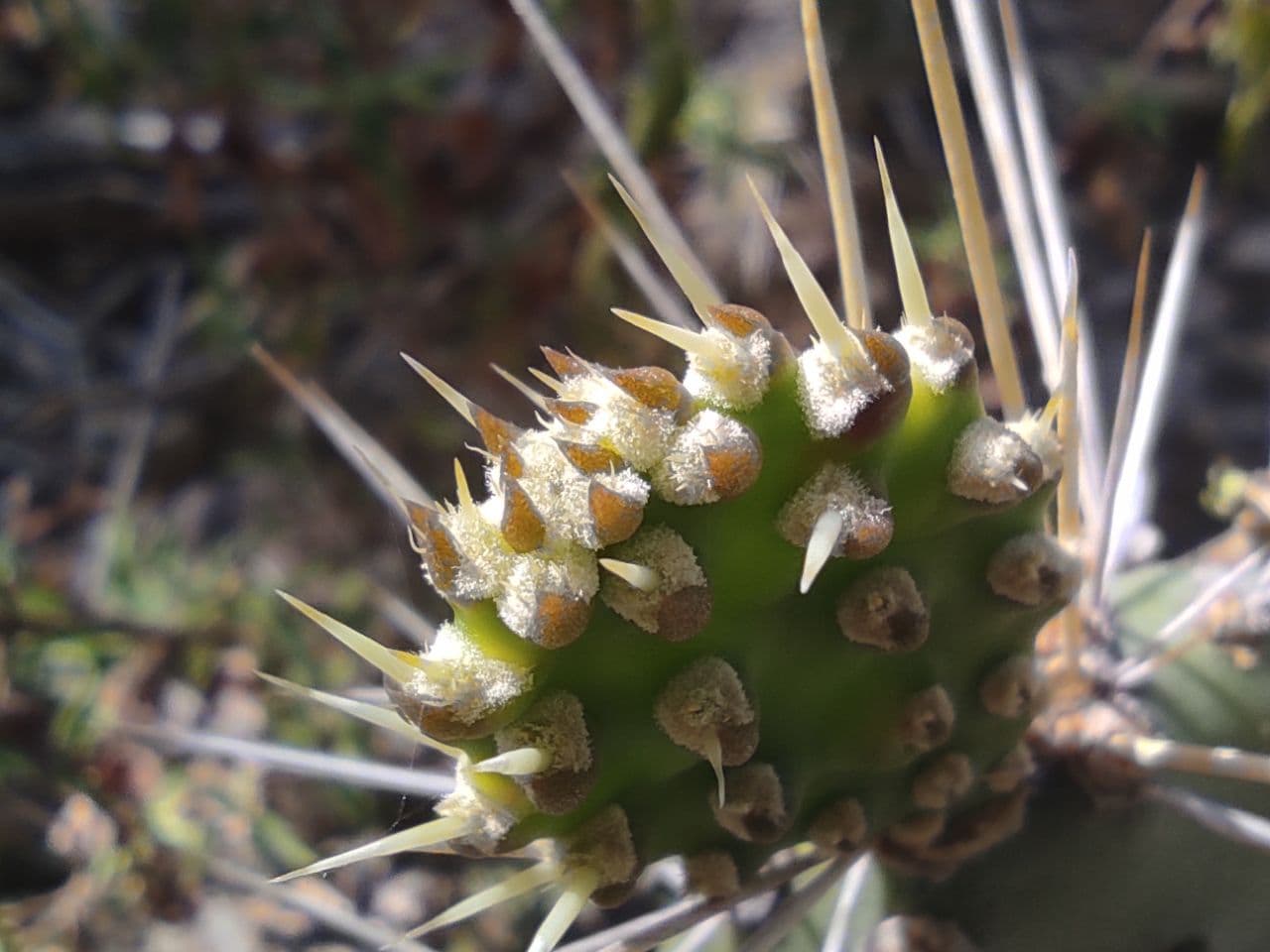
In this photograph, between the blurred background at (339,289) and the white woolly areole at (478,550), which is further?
the blurred background at (339,289)

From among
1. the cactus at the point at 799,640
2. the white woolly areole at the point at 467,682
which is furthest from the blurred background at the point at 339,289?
the white woolly areole at the point at 467,682

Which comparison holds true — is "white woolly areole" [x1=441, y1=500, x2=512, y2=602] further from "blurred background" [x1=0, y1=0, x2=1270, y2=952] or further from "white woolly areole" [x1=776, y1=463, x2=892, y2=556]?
"blurred background" [x1=0, y1=0, x2=1270, y2=952]

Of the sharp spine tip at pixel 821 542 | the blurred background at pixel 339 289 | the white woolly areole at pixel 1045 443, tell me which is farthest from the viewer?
the blurred background at pixel 339 289

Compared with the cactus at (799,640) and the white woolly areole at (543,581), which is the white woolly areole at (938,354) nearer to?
the cactus at (799,640)

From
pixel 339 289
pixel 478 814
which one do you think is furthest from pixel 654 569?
pixel 339 289

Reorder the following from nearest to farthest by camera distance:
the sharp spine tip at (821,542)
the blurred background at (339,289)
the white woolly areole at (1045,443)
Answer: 1. the sharp spine tip at (821,542)
2. the white woolly areole at (1045,443)
3. the blurred background at (339,289)

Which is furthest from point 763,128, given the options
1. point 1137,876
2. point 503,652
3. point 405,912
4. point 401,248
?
point 503,652

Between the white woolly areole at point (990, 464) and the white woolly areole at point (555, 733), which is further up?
the white woolly areole at point (990, 464)
